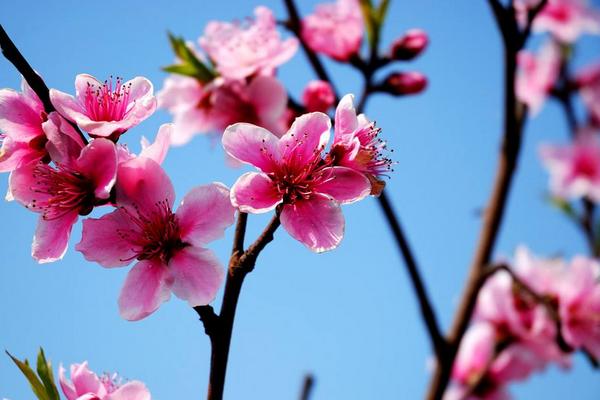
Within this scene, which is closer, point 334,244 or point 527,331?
point 334,244

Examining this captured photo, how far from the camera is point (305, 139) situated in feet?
2.41

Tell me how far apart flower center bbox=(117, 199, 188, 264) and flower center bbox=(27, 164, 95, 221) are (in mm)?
49

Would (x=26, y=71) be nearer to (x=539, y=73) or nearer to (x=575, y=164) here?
(x=539, y=73)

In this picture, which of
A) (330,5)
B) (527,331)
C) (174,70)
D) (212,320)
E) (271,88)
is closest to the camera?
(212,320)

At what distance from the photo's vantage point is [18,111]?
734 mm

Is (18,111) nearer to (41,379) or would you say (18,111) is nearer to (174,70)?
(41,379)

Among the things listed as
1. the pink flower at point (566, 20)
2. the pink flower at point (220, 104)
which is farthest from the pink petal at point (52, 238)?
the pink flower at point (566, 20)

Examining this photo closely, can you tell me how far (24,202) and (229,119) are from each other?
776 mm

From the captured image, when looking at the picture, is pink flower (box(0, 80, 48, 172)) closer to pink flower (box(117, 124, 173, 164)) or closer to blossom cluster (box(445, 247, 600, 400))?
pink flower (box(117, 124, 173, 164))

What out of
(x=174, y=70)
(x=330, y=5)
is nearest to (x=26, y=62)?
(x=174, y=70)

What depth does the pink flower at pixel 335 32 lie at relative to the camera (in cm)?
163

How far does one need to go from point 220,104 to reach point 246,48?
0.13 m

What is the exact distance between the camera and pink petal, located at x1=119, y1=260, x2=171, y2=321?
70 cm

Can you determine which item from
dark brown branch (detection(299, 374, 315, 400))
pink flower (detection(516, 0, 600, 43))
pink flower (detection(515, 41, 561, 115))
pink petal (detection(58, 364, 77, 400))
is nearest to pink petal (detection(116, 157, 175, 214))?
pink petal (detection(58, 364, 77, 400))
